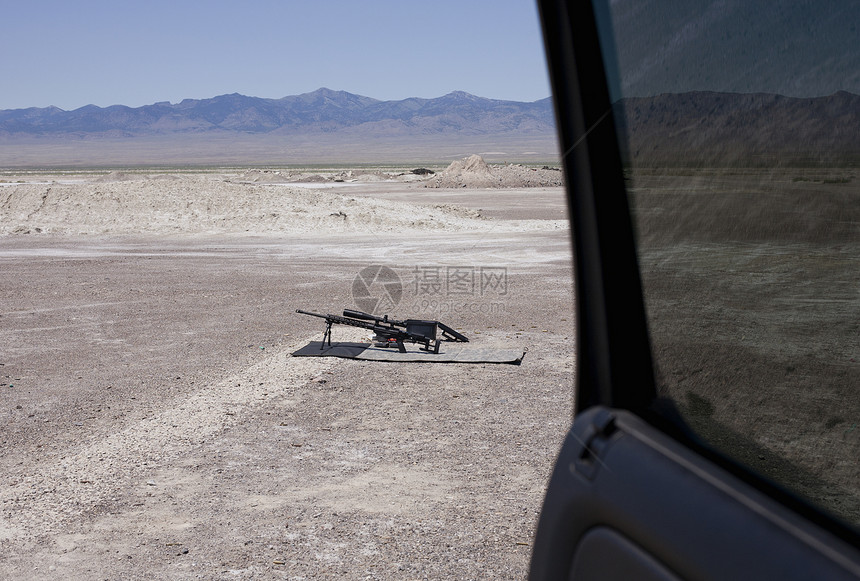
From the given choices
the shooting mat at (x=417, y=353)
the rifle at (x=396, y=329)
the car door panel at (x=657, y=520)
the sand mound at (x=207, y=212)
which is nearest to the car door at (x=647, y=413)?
the car door panel at (x=657, y=520)

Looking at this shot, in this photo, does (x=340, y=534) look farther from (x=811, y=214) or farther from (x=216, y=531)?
(x=811, y=214)

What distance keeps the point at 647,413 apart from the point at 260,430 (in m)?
6.92

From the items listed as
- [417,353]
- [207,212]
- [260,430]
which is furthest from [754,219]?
[207,212]

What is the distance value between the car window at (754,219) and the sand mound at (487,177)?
5676 centimetres

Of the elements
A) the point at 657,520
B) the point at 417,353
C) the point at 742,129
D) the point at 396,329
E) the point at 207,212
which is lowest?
the point at 417,353

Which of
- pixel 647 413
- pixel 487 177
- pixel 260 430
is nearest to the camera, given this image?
pixel 647 413

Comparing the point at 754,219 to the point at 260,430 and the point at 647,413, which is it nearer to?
the point at 647,413

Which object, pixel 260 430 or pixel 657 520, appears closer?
pixel 657 520

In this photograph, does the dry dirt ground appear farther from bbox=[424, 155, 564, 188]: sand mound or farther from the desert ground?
bbox=[424, 155, 564, 188]: sand mound

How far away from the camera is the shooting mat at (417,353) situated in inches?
414

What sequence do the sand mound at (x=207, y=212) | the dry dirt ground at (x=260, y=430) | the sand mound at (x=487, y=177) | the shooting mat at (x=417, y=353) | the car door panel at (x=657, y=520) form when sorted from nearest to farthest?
the car door panel at (x=657, y=520), the dry dirt ground at (x=260, y=430), the shooting mat at (x=417, y=353), the sand mound at (x=207, y=212), the sand mound at (x=487, y=177)

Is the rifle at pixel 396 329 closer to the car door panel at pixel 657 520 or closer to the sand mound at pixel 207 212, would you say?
the car door panel at pixel 657 520

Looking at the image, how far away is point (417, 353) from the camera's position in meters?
10.9

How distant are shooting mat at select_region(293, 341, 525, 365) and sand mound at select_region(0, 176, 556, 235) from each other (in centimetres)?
1850
